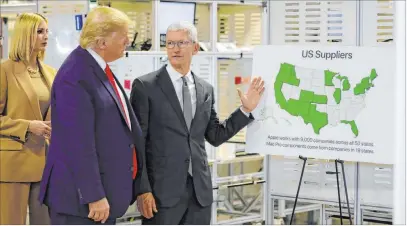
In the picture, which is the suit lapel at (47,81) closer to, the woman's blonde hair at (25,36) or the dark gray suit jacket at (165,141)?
the woman's blonde hair at (25,36)

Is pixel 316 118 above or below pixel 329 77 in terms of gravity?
below

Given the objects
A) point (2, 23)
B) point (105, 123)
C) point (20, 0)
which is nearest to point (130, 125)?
point (105, 123)

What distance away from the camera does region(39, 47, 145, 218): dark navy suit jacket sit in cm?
360

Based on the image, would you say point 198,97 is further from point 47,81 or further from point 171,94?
point 47,81

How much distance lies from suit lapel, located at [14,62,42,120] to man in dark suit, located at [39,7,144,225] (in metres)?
0.74

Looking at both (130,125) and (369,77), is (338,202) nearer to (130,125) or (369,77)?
(369,77)

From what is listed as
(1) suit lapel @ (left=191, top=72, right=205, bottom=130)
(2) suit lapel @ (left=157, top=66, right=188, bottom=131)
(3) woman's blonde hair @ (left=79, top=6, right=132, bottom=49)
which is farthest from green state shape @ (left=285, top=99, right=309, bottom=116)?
(3) woman's blonde hair @ (left=79, top=6, right=132, bottom=49)

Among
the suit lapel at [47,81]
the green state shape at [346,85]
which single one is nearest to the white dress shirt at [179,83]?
the suit lapel at [47,81]

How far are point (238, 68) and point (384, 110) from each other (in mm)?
1739

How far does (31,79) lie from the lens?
4.43 m

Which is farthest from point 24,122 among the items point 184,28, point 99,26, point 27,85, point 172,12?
point 172,12

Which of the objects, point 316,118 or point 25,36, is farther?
point 316,118

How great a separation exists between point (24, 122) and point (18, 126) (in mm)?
47

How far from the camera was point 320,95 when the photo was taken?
4711 mm
